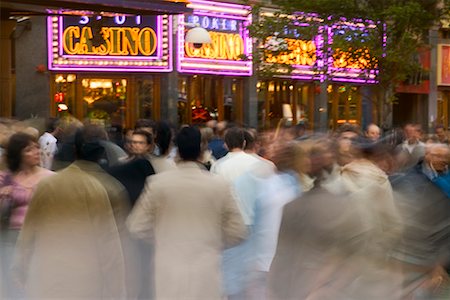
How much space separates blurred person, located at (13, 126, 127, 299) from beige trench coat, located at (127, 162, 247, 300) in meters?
0.25

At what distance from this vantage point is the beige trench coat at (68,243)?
19.6ft

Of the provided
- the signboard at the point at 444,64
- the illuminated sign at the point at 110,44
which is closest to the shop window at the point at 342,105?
the signboard at the point at 444,64

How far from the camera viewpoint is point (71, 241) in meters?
6.00

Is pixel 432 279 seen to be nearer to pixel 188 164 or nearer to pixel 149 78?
pixel 188 164

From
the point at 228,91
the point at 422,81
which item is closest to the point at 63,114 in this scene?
the point at 228,91

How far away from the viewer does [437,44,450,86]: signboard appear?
33.6m

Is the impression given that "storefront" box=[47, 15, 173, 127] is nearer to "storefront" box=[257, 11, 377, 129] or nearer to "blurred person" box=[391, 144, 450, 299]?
"storefront" box=[257, 11, 377, 129]

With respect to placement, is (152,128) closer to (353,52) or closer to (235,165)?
(235,165)

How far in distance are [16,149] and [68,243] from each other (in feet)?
5.05

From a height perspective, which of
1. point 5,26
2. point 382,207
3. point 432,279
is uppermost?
point 5,26

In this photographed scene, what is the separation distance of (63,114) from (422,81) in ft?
46.6

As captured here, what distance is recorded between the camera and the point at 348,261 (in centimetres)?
581

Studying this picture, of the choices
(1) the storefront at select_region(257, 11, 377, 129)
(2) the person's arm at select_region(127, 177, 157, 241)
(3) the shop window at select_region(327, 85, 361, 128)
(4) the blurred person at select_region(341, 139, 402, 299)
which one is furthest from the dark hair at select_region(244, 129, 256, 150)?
(3) the shop window at select_region(327, 85, 361, 128)

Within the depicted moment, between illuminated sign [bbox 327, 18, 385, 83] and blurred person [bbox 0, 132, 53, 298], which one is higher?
illuminated sign [bbox 327, 18, 385, 83]
